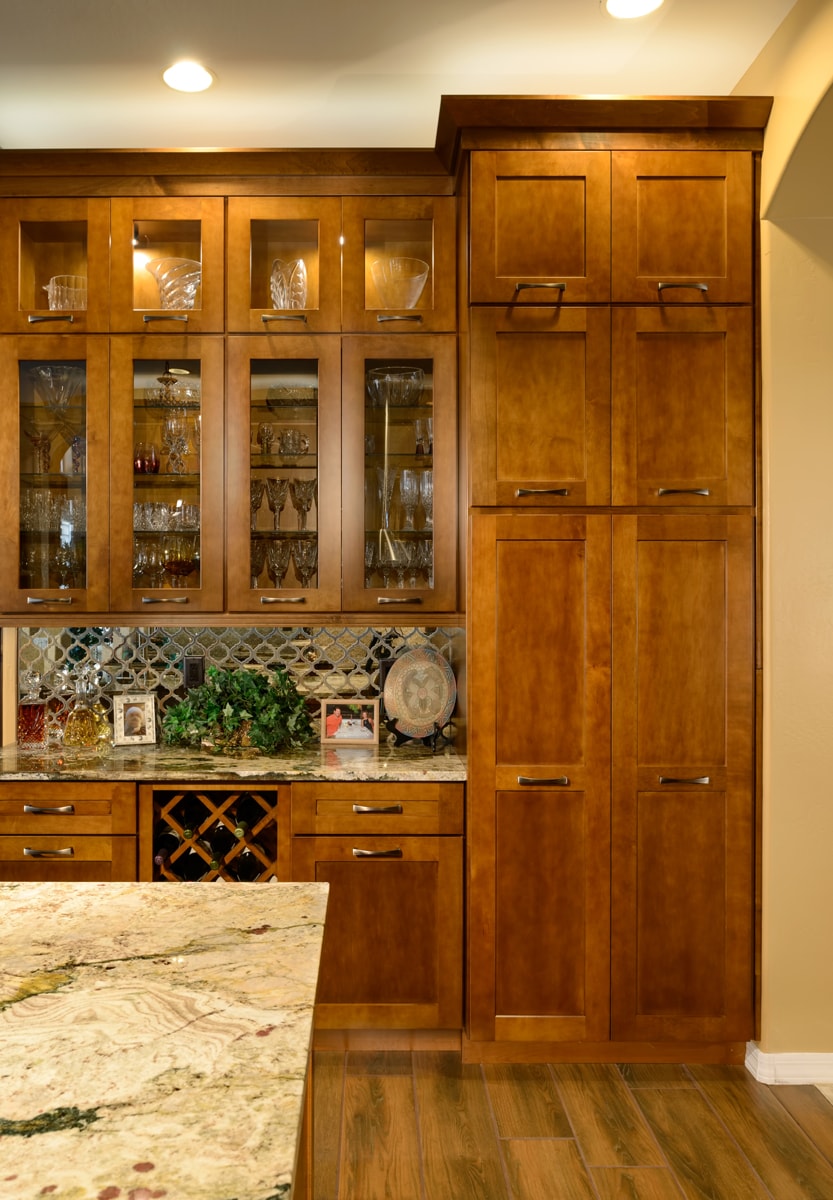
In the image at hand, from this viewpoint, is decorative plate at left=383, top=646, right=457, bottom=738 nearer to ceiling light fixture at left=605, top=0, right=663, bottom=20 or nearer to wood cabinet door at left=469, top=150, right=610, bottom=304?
wood cabinet door at left=469, top=150, right=610, bottom=304

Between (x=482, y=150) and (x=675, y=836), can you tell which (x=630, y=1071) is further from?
(x=482, y=150)

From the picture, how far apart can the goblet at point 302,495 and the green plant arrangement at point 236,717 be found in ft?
2.07

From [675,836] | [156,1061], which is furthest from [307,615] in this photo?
[156,1061]

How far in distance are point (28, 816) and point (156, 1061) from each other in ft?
6.90

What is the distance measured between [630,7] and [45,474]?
2231 millimetres

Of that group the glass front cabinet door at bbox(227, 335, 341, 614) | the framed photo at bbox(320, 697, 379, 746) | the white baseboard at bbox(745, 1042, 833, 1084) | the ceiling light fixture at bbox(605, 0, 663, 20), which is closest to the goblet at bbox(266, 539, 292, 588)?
the glass front cabinet door at bbox(227, 335, 341, 614)

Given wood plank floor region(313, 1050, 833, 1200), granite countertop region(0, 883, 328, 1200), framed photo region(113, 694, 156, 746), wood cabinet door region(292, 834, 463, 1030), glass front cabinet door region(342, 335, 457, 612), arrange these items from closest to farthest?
1. granite countertop region(0, 883, 328, 1200)
2. wood plank floor region(313, 1050, 833, 1200)
3. wood cabinet door region(292, 834, 463, 1030)
4. glass front cabinet door region(342, 335, 457, 612)
5. framed photo region(113, 694, 156, 746)

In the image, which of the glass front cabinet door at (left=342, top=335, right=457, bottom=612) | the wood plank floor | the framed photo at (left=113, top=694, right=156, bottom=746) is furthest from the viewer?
the framed photo at (left=113, top=694, right=156, bottom=746)

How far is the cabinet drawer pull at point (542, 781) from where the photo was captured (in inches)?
111

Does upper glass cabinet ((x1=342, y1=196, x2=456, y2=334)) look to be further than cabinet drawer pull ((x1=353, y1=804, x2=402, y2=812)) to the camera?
Yes

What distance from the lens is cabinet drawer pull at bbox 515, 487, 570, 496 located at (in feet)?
9.18

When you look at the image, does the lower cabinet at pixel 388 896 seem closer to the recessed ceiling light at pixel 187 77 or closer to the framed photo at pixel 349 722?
the framed photo at pixel 349 722

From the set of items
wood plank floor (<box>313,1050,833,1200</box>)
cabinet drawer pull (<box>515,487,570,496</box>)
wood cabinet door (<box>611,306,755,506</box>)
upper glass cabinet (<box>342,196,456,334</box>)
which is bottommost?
wood plank floor (<box>313,1050,833,1200</box>)

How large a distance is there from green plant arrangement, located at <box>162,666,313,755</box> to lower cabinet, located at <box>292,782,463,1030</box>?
39cm
